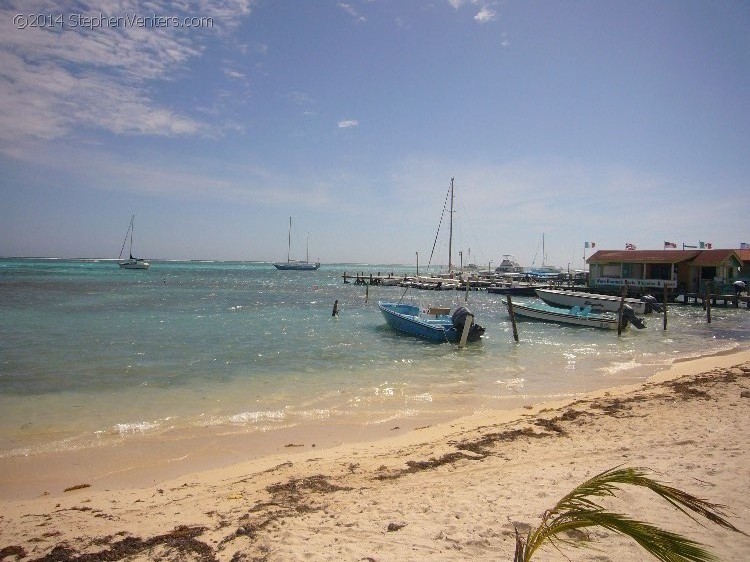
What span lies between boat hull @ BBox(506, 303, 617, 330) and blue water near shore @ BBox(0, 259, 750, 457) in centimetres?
132

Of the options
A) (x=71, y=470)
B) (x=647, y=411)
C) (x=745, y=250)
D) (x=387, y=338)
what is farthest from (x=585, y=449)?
(x=745, y=250)

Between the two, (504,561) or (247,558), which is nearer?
(504,561)

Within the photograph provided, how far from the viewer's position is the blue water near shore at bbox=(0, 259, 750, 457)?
10.2 m

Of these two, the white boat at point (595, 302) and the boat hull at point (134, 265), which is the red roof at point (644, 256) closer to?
the white boat at point (595, 302)

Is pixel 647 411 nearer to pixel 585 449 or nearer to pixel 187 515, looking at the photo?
pixel 585 449

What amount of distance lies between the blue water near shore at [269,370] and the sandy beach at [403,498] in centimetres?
228

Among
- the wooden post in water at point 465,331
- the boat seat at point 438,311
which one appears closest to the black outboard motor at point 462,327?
the wooden post in water at point 465,331

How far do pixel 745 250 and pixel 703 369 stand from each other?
36727 mm

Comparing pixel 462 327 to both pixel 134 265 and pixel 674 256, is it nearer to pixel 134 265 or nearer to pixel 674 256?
pixel 674 256

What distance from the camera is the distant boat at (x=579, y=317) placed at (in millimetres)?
26844

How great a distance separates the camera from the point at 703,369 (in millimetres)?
15430

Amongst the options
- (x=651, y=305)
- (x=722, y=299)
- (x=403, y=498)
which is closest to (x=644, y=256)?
(x=722, y=299)

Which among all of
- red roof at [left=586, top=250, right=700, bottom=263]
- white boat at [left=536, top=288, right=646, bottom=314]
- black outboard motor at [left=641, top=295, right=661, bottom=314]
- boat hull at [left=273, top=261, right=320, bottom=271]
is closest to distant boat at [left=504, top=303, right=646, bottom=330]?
white boat at [left=536, top=288, right=646, bottom=314]

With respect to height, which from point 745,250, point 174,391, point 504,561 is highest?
point 745,250
